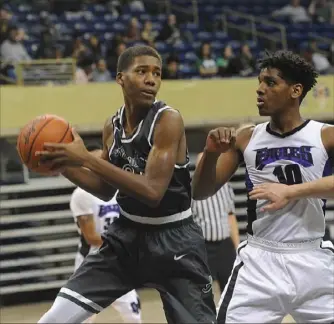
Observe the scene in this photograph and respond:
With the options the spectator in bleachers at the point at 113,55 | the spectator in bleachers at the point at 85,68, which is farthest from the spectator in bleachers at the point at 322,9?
→ the spectator in bleachers at the point at 85,68

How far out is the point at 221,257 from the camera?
7113 millimetres

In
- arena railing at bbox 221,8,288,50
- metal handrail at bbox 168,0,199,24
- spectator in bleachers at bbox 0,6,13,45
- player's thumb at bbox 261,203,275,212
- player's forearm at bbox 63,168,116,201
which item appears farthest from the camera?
metal handrail at bbox 168,0,199,24

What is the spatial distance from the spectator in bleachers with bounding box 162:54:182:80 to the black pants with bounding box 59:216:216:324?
7.69 m

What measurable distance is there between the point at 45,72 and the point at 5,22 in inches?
107

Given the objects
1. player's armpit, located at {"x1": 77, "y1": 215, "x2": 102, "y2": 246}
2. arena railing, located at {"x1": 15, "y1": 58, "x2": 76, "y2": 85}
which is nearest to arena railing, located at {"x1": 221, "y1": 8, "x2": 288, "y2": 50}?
arena railing, located at {"x1": 15, "y1": 58, "x2": 76, "y2": 85}

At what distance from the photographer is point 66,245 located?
9.38m

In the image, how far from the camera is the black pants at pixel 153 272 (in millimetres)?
4074

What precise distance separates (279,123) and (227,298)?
1045 mm

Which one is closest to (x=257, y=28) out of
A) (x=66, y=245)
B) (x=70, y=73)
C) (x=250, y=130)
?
(x=70, y=73)

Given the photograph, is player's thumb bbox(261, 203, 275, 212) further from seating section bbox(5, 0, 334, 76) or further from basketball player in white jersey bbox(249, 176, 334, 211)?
seating section bbox(5, 0, 334, 76)

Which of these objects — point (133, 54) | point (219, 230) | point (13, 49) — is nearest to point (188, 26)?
point (13, 49)

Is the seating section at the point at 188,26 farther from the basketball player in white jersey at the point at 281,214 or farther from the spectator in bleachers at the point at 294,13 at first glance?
the basketball player in white jersey at the point at 281,214

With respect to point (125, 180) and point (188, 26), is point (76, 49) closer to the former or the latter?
point (188, 26)

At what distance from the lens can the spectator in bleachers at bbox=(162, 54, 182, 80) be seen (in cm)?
1185
